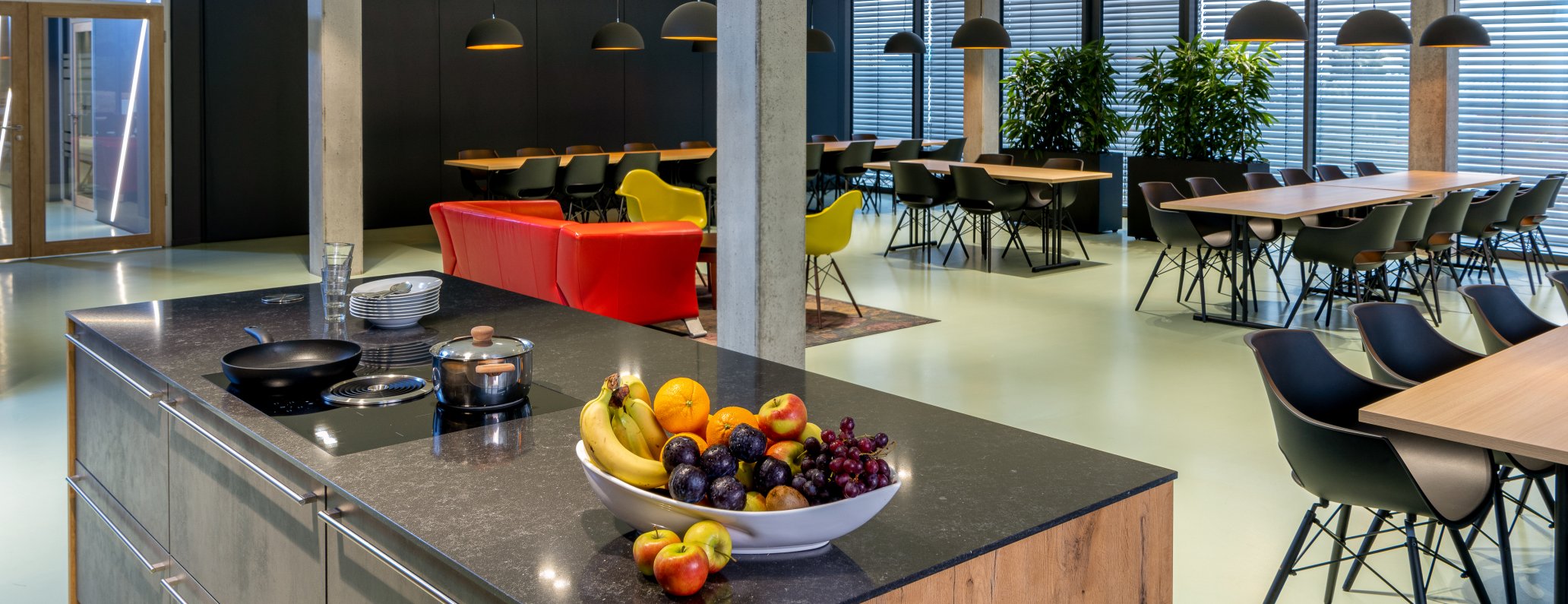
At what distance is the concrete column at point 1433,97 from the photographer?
10031 mm

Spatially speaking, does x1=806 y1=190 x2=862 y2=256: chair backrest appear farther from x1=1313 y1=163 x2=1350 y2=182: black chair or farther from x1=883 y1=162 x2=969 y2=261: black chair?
x1=1313 y1=163 x2=1350 y2=182: black chair

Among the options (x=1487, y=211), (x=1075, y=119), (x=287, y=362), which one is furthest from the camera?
(x=1075, y=119)

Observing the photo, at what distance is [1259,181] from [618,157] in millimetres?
5808

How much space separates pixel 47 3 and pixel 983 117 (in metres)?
8.22

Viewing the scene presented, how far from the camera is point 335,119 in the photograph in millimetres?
9461

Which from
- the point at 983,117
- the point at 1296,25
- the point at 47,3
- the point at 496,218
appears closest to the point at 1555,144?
the point at 1296,25

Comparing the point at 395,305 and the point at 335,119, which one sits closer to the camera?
the point at 395,305

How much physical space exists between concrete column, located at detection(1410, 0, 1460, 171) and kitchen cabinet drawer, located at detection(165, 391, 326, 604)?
395 inches

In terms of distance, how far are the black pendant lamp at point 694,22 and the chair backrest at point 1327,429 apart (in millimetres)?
6390

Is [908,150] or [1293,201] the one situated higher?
[908,150]

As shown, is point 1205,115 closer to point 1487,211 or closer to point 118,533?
point 1487,211

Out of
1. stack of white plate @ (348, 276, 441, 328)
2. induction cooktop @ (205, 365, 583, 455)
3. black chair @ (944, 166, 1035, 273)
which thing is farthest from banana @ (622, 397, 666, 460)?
black chair @ (944, 166, 1035, 273)

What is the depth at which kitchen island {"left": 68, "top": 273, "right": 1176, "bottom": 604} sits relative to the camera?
5.73 ft

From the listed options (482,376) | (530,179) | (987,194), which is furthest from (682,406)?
(530,179)
